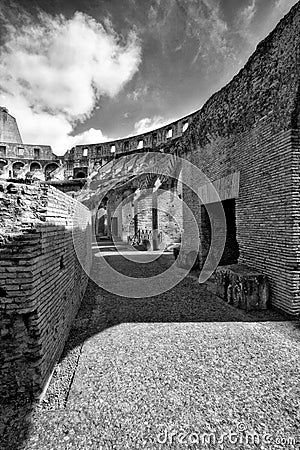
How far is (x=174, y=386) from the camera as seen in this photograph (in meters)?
2.83

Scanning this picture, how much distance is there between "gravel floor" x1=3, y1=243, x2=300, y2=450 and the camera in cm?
219

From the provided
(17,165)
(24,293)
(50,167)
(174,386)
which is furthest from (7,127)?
(174,386)

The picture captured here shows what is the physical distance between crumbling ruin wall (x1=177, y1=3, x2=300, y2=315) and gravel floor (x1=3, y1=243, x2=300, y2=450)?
4.15 ft

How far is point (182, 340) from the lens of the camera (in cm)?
392

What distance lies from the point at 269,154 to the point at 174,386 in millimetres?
4858

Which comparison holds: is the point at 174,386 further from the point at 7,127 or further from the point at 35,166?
the point at 7,127

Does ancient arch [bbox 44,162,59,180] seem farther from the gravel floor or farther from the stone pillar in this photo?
the gravel floor

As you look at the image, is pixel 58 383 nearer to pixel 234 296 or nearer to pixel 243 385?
pixel 243 385

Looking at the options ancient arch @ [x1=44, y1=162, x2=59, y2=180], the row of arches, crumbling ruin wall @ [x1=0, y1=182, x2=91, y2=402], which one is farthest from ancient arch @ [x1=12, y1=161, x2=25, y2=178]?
crumbling ruin wall @ [x1=0, y1=182, x2=91, y2=402]

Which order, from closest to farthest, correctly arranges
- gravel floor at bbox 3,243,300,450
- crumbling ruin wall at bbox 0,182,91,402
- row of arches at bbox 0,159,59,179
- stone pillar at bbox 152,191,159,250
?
gravel floor at bbox 3,243,300,450
crumbling ruin wall at bbox 0,182,91,402
stone pillar at bbox 152,191,159,250
row of arches at bbox 0,159,59,179

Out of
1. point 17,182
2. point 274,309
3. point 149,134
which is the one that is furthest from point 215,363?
A: point 149,134

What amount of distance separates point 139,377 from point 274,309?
11.6 feet

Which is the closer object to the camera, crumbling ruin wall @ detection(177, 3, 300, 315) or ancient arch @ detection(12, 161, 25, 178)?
crumbling ruin wall @ detection(177, 3, 300, 315)

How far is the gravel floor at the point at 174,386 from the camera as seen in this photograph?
86.2 inches
